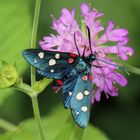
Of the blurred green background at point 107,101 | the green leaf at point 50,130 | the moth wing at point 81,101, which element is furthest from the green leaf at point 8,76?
the blurred green background at point 107,101

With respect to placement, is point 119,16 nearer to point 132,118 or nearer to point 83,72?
point 132,118

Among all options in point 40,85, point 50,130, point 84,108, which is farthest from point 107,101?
point 84,108

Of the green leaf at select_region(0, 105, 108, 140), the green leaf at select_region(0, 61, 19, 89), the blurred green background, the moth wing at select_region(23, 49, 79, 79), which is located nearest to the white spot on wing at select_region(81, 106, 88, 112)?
the moth wing at select_region(23, 49, 79, 79)

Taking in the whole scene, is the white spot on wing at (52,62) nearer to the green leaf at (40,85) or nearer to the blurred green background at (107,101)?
the green leaf at (40,85)

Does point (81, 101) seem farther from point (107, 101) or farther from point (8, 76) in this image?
point (107, 101)

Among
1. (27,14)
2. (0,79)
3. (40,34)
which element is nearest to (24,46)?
(27,14)

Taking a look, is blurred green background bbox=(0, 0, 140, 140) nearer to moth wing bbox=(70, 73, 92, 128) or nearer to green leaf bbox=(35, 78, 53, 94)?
green leaf bbox=(35, 78, 53, 94)
